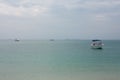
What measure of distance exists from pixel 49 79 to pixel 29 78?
1760 millimetres

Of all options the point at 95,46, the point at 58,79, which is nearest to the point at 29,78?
the point at 58,79

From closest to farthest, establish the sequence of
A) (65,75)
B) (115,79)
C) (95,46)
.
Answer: (115,79) → (65,75) → (95,46)

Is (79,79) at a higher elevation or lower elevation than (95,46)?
lower

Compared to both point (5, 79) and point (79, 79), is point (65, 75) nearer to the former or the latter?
point (79, 79)

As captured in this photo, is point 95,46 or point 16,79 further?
point 95,46

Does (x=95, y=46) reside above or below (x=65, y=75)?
above

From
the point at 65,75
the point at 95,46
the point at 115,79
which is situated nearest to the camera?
the point at 115,79

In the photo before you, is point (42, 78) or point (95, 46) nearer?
point (42, 78)

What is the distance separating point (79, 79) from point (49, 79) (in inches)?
98.7

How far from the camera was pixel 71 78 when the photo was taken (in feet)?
70.3

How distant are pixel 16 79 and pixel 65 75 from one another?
469 cm

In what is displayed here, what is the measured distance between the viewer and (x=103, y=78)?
21.3 meters

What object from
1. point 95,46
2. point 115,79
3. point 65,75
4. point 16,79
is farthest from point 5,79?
point 95,46

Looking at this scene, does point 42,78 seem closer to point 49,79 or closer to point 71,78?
point 49,79
